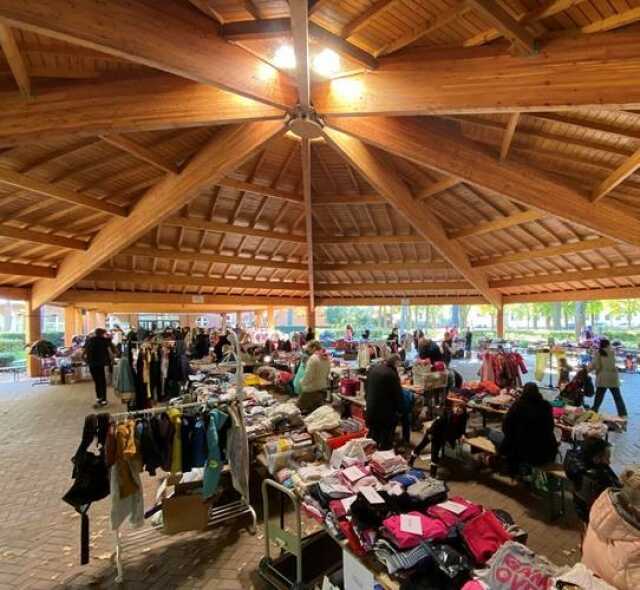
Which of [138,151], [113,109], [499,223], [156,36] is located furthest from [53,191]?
[499,223]

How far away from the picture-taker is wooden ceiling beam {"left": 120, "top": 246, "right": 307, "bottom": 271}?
398 inches

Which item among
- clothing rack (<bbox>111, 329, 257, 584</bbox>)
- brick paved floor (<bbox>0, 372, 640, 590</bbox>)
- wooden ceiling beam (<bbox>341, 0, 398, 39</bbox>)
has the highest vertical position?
wooden ceiling beam (<bbox>341, 0, 398, 39</bbox>)

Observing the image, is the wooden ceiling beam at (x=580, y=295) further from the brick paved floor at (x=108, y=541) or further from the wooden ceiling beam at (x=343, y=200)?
the wooden ceiling beam at (x=343, y=200)

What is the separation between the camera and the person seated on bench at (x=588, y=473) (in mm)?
3346

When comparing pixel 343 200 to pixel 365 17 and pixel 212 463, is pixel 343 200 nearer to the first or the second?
pixel 365 17

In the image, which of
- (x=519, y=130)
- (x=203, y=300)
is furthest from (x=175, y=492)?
(x=203, y=300)

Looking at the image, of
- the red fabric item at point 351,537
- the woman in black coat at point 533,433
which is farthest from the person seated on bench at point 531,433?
the red fabric item at point 351,537

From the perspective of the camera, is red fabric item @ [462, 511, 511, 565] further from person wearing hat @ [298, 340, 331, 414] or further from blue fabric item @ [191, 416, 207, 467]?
person wearing hat @ [298, 340, 331, 414]

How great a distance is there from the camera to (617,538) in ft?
6.42

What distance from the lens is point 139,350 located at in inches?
281

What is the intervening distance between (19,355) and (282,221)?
47.8 feet

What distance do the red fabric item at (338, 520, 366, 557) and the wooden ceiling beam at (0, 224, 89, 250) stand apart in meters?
7.97

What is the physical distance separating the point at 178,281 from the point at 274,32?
9940 mm

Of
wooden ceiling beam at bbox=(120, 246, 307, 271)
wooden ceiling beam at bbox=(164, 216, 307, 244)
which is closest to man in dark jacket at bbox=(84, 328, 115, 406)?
wooden ceiling beam at bbox=(120, 246, 307, 271)
